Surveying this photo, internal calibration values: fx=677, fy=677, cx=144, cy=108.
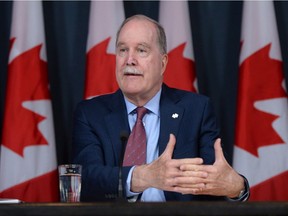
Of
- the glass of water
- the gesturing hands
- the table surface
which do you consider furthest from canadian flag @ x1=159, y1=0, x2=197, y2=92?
the table surface

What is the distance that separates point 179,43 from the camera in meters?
4.34

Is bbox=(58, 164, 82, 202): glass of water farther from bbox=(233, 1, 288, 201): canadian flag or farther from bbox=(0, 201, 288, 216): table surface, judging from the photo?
bbox=(233, 1, 288, 201): canadian flag

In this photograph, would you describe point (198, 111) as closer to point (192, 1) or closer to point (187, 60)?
point (187, 60)

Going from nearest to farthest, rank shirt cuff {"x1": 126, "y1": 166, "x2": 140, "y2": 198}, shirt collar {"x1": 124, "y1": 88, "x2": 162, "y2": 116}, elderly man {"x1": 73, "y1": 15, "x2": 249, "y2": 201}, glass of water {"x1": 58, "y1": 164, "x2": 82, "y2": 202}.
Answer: glass of water {"x1": 58, "y1": 164, "x2": 82, "y2": 202} < shirt cuff {"x1": 126, "y1": 166, "x2": 140, "y2": 198} < elderly man {"x1": 73, "y1": 15, "x2": 249, "y2": 201} < shirt collar {"x1": 124, "y1": 88, "x2": 162, "y2": 116}

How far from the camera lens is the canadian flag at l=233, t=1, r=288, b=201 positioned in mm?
4211


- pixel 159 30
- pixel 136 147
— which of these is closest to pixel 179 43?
pixel 159 30

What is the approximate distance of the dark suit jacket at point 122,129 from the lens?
333 centimetres

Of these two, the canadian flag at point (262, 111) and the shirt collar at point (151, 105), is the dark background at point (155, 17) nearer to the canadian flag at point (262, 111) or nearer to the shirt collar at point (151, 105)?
the canadian flag at point (262, 111)

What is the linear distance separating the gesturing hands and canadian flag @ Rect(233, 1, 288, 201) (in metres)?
1.28

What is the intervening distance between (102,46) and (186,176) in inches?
67.1

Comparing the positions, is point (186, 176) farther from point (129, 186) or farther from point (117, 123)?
point (117, 123)

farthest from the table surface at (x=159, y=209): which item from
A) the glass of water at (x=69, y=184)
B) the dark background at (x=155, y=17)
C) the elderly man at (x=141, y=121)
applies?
the dark background at (x=155, y=17)

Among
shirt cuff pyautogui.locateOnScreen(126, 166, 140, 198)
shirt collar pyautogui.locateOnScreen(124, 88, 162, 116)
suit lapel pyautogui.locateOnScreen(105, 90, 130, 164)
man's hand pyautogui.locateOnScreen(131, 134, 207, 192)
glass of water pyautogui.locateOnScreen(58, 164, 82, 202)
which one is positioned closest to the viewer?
glass of water pyautogui.locateOnScreen(58, 164, 82, 202)

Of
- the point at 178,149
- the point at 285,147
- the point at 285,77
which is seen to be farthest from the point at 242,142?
the point at 178,149
